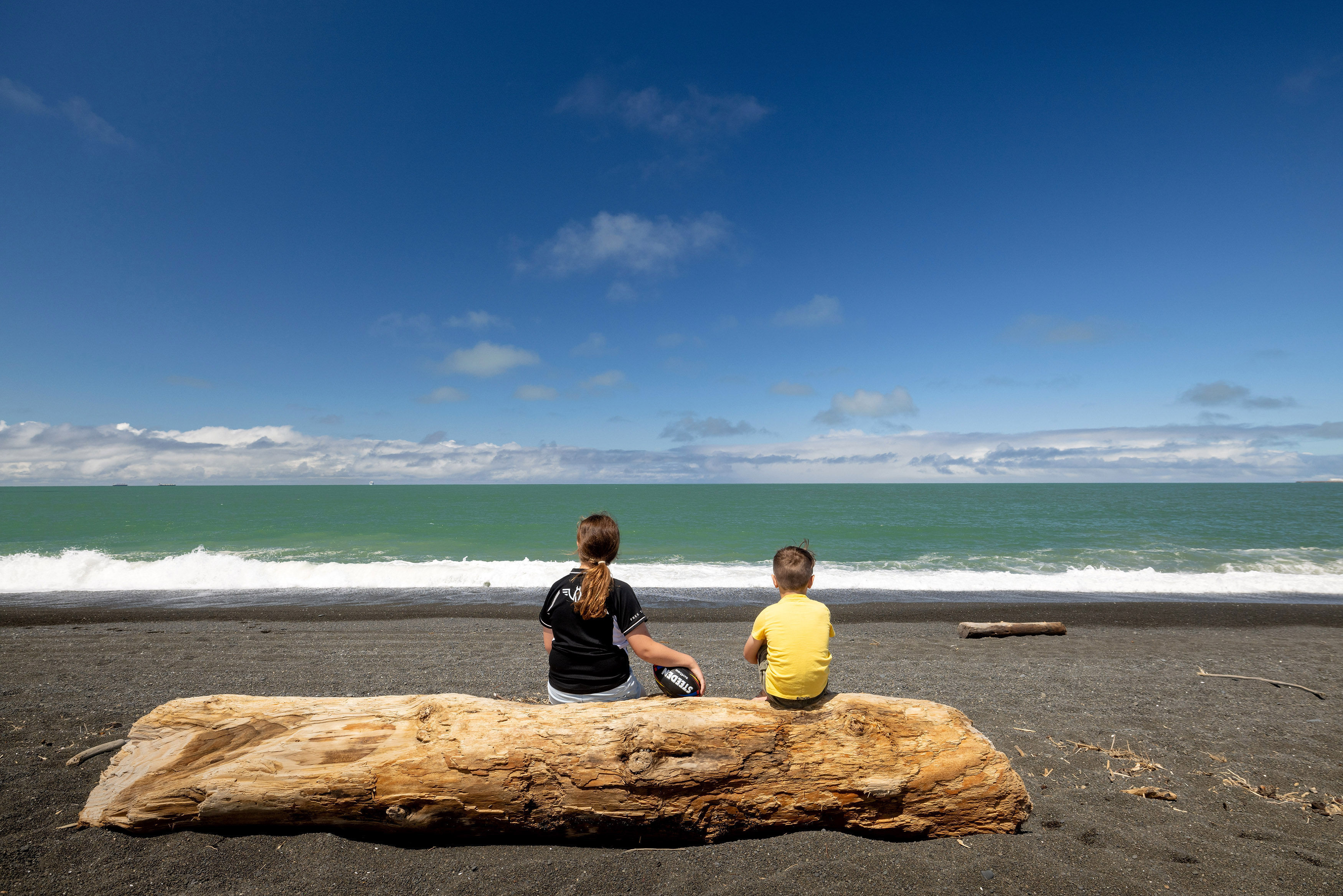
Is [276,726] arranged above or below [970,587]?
above

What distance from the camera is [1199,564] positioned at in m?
21.3

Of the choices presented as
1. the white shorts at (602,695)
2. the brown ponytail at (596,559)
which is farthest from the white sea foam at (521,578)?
the brown ponytail at (596,559)

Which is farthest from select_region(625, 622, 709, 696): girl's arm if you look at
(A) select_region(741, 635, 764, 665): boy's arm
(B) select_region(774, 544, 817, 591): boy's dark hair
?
(B) select_region(774, 544, 817, 591): boy's dark hair

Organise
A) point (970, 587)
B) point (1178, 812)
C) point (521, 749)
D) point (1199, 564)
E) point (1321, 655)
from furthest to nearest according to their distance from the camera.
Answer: point (1199, 564), point (970, 587), point (1321, 655), point (1178, 812), point (521, 749)

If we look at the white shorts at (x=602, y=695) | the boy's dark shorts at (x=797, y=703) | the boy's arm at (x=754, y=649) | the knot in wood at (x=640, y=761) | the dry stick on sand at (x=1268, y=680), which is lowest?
the dry stick on sand at (x=1268, y=680)

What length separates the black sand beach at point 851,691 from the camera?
3.11 m

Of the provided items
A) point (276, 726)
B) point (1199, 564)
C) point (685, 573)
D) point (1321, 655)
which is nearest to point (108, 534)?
point (685, 573)

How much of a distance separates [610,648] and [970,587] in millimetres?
17493

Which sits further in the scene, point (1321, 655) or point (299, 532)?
point (299, 532)

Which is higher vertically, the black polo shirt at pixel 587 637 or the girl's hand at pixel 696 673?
the black polo shirt at pixel 587 637

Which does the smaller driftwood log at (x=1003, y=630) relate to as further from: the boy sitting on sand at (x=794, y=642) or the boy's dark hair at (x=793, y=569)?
the boy's dark hair at (x=793, y=569)

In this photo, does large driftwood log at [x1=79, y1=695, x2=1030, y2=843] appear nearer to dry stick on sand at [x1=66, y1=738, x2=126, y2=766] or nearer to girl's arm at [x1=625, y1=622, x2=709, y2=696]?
girl's arm at [x1=625, y1=622, x2=709, y2=696]

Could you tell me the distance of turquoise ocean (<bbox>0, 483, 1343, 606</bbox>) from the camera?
56.2 ft

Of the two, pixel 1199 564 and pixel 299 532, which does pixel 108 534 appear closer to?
pixel 299 532
